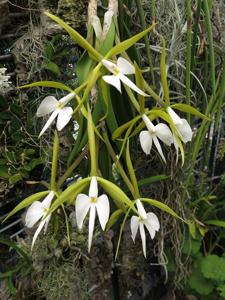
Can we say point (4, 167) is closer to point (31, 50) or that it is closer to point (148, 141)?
point (31, 50)

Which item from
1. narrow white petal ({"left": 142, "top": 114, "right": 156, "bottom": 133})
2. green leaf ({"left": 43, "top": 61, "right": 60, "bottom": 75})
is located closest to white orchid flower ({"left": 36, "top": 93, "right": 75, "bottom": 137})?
narrow white petal ({"left": 142, "top": 114, "right": 156, "bottom": 133})

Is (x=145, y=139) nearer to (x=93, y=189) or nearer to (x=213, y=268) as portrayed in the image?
(x=93, y=189)

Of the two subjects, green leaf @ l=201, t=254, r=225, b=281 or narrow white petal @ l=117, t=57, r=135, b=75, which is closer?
narrow white petal @ l=117, t=57, r=135, b=75

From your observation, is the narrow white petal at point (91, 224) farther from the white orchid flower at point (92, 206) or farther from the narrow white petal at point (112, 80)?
the narrow white petal at point (112, 80)

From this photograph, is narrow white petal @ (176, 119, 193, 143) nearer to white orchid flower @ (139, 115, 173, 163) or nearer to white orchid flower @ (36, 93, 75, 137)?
white orchid flower @ (139, 115, 173, 163)

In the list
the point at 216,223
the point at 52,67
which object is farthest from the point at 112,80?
the point at 216,223

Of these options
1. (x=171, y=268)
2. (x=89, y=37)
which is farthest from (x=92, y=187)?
(x=171, y=268)
